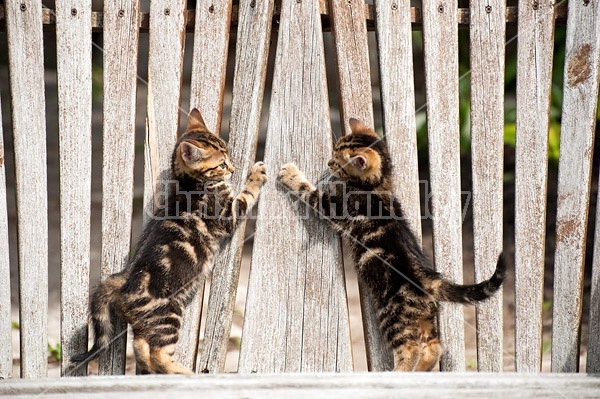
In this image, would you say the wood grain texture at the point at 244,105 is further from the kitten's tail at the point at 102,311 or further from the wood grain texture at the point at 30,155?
the wood grain texture at the point at 30,155

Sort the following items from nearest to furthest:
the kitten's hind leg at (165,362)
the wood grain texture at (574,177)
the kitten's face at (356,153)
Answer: the kitten's hind leg at (165,362)
the wood grain texture at (574,177)
the kitten's face at (356,153)

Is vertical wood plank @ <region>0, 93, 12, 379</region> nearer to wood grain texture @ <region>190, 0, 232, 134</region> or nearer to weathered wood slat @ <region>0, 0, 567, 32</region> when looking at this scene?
weathered wood slat @ <region>0, 0, 567, 32</region>

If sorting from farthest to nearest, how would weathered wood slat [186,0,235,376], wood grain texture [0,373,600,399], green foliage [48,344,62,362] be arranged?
green foliage [48,344,62,362], weathered wood slat [186,0,235,376], wood grain texture [0,373,600,399]

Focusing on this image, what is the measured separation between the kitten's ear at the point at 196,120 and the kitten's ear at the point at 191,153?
11cm

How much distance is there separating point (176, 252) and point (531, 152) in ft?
6.04

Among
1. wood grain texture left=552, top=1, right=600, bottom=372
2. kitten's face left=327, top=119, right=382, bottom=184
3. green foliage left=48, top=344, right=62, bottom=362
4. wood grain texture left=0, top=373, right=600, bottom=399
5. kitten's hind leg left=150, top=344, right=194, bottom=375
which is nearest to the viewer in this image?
wood grain texture left=0, top=373, right=600, bottom=399

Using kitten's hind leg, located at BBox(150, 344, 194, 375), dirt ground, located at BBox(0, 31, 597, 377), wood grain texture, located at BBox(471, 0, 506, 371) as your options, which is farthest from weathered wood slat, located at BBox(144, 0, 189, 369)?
dirt ground, located at BBox(0, 31, 597, 377)

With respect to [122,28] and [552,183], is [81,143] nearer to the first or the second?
[122,28]

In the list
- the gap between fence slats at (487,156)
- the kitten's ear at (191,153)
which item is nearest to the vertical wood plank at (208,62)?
the kitten's ear at (191,153)

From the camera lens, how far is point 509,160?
6430mm

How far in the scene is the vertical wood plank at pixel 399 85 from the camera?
10.9 ft

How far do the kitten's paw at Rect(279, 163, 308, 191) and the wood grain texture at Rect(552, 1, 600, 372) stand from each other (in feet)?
4.23

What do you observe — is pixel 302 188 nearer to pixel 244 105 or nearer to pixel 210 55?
pixel 244 105

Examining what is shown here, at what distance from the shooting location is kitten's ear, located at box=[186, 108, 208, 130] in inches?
131
